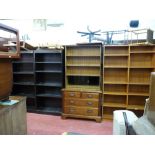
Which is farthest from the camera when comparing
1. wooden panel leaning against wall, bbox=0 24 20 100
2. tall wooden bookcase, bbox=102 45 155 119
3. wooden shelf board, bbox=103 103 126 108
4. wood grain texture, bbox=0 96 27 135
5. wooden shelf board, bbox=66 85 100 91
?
wooden shelf board, bbox=66 85 100 91

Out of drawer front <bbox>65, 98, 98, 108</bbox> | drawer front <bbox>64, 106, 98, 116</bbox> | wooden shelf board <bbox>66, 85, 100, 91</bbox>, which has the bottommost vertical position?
drawer front <bbox>64, 106, 98, 116</bbox>

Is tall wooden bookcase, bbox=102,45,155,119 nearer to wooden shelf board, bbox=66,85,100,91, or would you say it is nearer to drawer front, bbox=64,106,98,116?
wooden shelf board, bbox=66,85,100,91

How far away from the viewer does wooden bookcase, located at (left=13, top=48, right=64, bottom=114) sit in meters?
4.11

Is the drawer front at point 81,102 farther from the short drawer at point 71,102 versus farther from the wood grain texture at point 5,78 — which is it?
the wood grain texture at point 5,78

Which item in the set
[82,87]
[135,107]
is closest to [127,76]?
[135,107]

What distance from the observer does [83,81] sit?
4004 mm

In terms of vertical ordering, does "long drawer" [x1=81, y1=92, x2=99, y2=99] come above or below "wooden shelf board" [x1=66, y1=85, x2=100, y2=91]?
below

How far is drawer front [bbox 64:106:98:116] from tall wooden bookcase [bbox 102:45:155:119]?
0.97ft

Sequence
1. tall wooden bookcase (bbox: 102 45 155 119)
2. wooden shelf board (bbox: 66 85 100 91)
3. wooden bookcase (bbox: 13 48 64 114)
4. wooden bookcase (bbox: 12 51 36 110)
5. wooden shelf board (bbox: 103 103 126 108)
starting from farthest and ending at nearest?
1. wooden bookcase (bbox: 12 51 36 110)
2. wooden bookcase (bbox: 13 48 64 114)
3. wooden shelf board (bbox: 66 85 100 91)
4. wooden shelf board (bbox: 103 103 126 108)
5. tall wooden bookcase (bbox: 102 45 155 119)

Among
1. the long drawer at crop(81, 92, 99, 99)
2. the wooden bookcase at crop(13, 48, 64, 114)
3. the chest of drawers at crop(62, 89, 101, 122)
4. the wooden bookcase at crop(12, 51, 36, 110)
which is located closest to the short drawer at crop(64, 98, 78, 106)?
the chest of drawers at crop(62, 89, 101, 122)

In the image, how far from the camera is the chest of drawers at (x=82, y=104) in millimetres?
3680

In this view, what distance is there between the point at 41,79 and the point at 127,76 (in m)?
2.08
